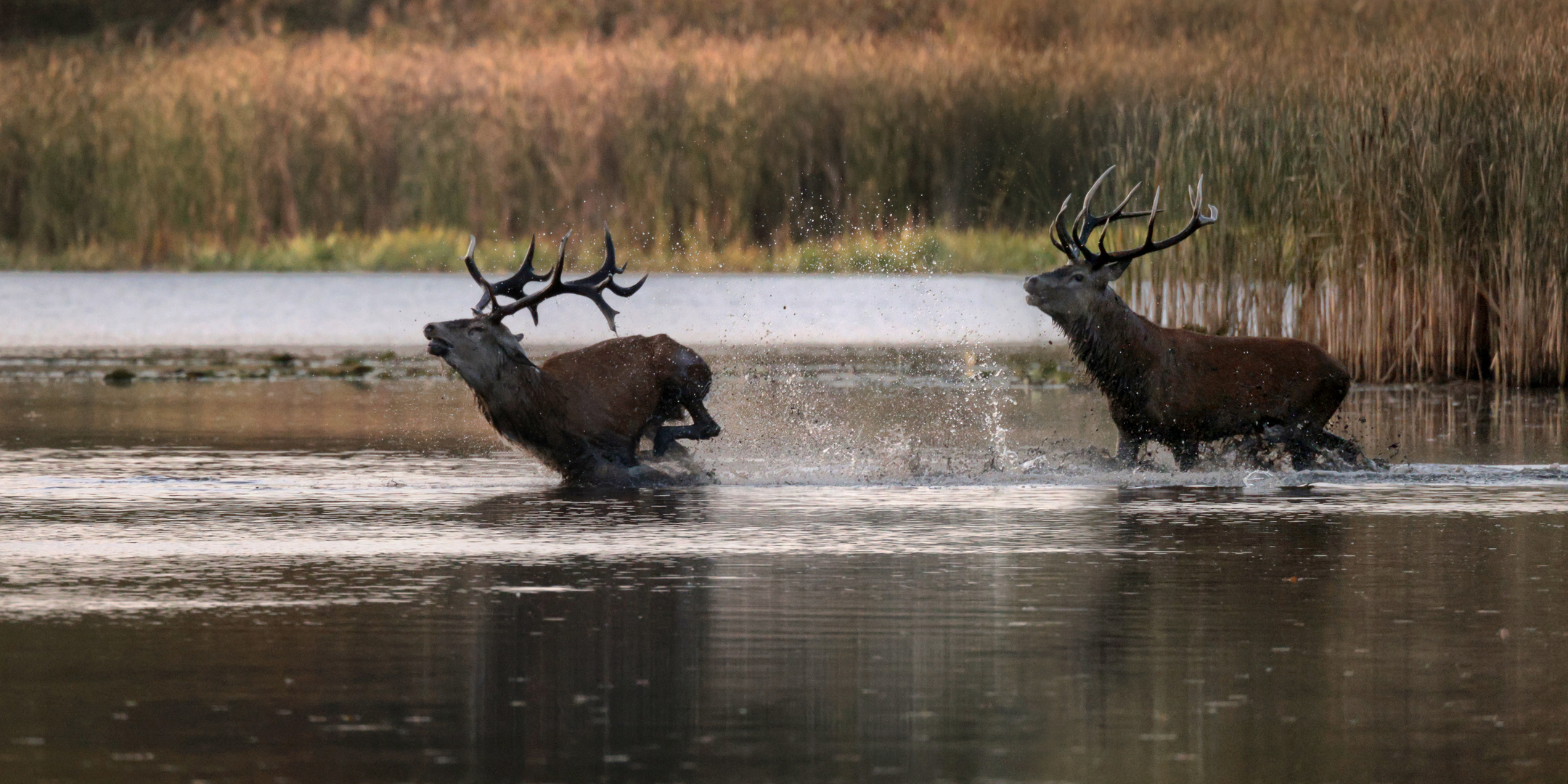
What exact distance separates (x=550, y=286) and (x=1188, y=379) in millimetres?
3679

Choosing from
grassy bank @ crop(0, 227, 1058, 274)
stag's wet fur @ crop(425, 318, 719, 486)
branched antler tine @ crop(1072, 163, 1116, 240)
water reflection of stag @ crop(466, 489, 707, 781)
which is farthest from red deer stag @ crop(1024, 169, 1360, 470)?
grassy bank @ crop(0, 227, 1058, 274)

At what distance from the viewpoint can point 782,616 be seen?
30.2 feet

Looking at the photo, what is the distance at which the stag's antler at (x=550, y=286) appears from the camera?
46.6 ft

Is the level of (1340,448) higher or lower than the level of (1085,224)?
lower

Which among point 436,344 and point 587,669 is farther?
point 436,344

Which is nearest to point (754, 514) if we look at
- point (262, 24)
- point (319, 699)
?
point (319, 699)

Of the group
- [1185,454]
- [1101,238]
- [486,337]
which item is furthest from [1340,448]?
[486,337]

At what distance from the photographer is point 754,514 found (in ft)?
40.8

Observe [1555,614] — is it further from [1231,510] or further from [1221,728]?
[1231,510]

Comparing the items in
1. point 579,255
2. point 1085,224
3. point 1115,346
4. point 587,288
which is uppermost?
point 579,255

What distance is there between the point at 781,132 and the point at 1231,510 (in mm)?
23743

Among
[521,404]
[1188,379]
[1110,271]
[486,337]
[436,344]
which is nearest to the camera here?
[436,344]

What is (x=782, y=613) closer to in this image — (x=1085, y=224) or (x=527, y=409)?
(x=527, y=409)

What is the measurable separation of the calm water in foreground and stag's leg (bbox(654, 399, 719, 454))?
49cm
